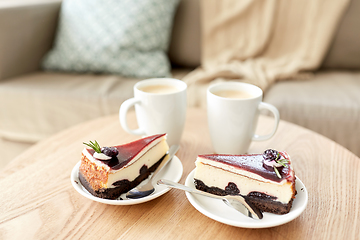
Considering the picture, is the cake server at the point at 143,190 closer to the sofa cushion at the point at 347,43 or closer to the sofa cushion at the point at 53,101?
the sofa cushion at the point at 53,101

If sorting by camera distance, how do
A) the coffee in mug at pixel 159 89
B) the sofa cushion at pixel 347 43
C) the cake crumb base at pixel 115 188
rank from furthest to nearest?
the sofa cushion at pixel 347 43, the coffee in mug at pixel 159 89, the cake crumb base at pixel 115 188

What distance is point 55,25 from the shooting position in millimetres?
1935

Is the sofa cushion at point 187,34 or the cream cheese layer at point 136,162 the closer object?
the cream cheese layer at point 136,162

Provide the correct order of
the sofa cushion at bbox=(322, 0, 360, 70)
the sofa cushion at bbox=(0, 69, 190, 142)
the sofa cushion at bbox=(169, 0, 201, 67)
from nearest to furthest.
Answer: the sofa cushion at bbox=(0, 69, 190, 142) < the sofa cushion at bbox=(322, 0, 360, 70) < the sofa cushion at bbox=(169, 0, 201, 67)

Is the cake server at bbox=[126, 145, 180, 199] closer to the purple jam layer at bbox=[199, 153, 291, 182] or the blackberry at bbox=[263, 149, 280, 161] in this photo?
the purple jam layer at bbox=[199, 153, 291, 182]

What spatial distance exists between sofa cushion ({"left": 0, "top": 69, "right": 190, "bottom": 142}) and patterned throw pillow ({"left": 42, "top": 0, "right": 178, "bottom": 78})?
88mm

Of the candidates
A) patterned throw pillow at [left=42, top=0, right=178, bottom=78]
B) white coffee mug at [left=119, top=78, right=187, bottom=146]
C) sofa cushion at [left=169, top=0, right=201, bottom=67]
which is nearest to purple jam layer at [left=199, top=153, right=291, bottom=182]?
white coffee mug at [left=119, top=78, right=187, bottom=146]

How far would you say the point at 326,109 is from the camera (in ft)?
4.38

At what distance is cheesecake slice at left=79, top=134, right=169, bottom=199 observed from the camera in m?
0.63

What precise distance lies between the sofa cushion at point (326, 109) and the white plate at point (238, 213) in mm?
782

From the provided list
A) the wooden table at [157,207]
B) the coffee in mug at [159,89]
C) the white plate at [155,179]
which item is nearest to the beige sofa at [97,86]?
the wooden table at [157,207]

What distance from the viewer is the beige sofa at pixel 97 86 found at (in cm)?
135

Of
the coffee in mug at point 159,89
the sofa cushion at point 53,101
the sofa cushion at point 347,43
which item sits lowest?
the sofa cushion at point 53,101

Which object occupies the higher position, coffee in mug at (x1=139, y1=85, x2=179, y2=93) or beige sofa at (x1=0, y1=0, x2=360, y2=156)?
coffee in mug at (x1=139, y1=85, x2=179, y2=93)
